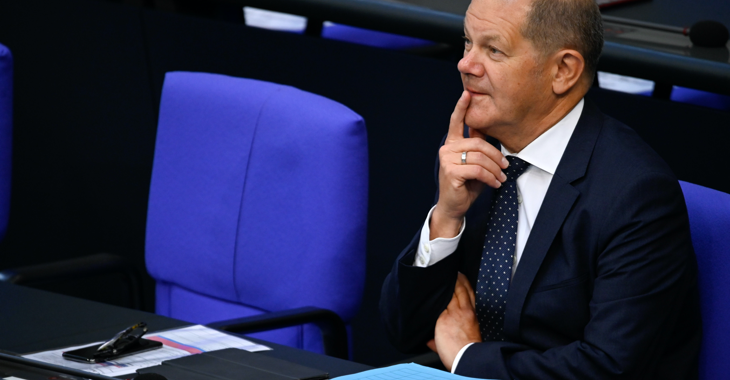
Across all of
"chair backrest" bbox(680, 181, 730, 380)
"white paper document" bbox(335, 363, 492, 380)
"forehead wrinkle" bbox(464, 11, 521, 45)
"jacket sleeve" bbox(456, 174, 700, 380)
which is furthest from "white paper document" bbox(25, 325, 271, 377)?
"chair backrest" bbox(680, 181, 730, 380)

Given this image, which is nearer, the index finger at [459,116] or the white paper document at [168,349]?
the white paper document at [168,349]

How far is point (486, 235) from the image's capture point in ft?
5.22

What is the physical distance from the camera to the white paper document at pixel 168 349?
133cm

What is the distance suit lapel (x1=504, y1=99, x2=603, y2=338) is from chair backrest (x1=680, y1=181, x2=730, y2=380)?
20 centimetres

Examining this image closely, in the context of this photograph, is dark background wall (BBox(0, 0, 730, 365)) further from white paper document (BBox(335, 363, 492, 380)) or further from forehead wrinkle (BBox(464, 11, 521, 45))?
white paper document (BBox(335, 363, 492, 380))

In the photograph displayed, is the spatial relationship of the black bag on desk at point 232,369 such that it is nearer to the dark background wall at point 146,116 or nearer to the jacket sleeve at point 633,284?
the jacket sleeve at point 633,284

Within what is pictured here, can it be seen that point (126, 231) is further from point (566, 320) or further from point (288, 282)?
point (566, 320)

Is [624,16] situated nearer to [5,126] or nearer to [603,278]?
[603,278]

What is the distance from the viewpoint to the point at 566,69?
1.48 metres

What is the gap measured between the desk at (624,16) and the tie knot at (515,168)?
2.13ft

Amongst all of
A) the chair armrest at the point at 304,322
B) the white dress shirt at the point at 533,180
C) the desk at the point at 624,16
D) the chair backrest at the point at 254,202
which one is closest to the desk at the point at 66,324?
the chair armrest at the point at 304,322

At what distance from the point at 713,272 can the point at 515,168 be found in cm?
35

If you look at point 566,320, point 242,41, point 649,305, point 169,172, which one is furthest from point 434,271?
point 242,41

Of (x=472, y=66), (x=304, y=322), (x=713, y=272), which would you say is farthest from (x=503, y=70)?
(x=304, y=322)
